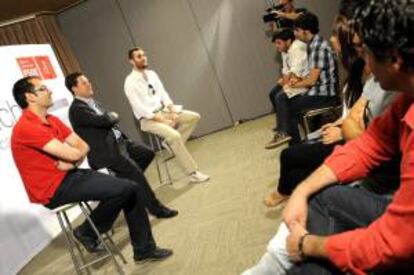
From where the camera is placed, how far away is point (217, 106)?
714 cm

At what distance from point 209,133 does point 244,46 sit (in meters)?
1.35

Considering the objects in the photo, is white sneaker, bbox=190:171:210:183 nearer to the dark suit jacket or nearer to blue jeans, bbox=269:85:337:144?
blue jeans, bbox=269:85:337:144

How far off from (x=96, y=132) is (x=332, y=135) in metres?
1.91

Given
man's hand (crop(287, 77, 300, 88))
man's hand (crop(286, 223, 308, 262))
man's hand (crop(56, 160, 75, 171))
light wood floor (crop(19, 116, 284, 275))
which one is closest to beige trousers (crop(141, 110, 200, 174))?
light wood floor (crop(19, 116, 284, 275))

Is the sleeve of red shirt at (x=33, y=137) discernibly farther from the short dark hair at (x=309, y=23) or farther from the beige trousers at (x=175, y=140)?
the short dark hair at (x=309, y=23)

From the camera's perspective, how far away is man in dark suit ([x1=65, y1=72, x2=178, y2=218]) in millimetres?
3713

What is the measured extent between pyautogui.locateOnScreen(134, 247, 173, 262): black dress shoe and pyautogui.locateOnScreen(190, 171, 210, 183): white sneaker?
1.50m

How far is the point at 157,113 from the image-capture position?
15.9 ft

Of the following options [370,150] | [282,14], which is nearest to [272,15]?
[282,14]

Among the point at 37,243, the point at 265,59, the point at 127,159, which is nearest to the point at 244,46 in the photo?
the point at 265,59

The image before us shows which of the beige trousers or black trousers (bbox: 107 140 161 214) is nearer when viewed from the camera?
black trousers (bbox: 107 140 161 214)

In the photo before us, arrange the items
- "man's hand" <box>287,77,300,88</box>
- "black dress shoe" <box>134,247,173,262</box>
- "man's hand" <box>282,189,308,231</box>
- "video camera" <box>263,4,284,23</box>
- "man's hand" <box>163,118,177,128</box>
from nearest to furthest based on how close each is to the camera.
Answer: "man's hand" <box>282,189,308,231</box>, "black dress shoe" <box>134,247,173,262</box>, "man's hand" <box>287,77,300,88</box>, "man's hand" <box>163,118,177,128</box>, "video camera" <box>263,4,284,23</box>

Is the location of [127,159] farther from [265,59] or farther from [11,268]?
[265,59]

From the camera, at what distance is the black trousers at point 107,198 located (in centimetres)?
297
